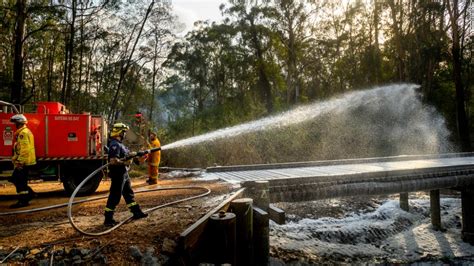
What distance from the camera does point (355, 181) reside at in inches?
378

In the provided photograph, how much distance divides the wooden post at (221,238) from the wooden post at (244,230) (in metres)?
0.59

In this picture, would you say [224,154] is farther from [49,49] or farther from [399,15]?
[399,15]

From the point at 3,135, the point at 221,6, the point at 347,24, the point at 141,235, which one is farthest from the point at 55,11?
the point at 347,24

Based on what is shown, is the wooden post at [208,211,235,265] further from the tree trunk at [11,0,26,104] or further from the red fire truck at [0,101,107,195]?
the tree trunk at [11,0,26,104]

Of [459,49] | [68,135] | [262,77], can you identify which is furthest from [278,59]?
[68,135]

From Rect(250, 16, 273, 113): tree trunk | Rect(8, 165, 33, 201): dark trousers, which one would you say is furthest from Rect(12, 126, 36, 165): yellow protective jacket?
Rect(250, 16, 273, 113): tree trunk

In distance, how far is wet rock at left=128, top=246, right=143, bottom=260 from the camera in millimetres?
4258

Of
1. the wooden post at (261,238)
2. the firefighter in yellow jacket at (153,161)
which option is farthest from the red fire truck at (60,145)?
the wooden post at (261,238)

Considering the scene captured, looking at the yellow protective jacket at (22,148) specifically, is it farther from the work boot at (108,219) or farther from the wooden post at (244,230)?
the wooden post at (244,230)

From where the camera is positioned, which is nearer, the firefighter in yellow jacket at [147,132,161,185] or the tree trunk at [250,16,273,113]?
the firefighter in yellow jacket at [147,132,161,185]

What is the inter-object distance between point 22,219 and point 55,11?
1478 centimetres

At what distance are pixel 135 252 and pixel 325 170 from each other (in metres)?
8.90

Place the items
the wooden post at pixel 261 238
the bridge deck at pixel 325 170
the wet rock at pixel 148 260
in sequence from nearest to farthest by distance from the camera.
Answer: the wet rock at pixel 148 260, the wooden post at pixel 261 238, the bridge deck at pixel 325 170

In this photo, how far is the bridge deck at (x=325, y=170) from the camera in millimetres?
9898
